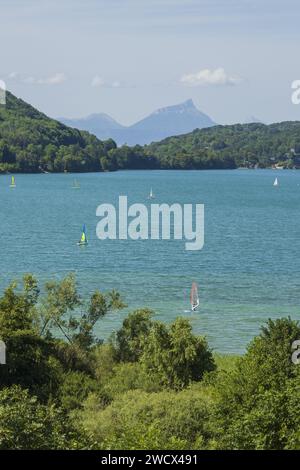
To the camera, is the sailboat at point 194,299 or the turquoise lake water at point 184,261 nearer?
the turquoise lake water at point 184,261

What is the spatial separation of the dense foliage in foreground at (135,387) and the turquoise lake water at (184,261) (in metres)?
7.76

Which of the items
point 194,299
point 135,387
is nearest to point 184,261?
point 194,299

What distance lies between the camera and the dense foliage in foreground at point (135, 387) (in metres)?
16.3

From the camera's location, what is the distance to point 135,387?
23.8 meters

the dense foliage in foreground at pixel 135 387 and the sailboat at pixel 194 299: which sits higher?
the dense foliage in foreground at pixel 135 387

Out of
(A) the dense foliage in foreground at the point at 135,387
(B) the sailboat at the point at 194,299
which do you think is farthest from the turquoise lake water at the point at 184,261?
(A) the dense foliage in foreground at the point at 135,387

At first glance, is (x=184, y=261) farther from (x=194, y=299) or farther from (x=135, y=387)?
(x=135, y=387)

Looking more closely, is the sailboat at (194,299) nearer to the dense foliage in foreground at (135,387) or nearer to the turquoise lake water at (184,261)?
the turquoise lake water at (184,261)

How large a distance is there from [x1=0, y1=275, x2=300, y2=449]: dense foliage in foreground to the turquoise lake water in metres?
7.76

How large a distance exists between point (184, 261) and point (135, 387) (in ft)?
121

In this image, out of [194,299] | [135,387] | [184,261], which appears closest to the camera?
[135,387]

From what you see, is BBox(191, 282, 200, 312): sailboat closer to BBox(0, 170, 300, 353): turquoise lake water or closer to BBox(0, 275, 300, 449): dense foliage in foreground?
BBox(0, 170, 300, 353): turquoise lake water

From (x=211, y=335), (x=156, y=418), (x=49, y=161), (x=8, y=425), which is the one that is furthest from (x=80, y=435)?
(x=49, y=161)

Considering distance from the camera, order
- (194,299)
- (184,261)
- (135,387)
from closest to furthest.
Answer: (135,387)
(194,299)
(184,261)
